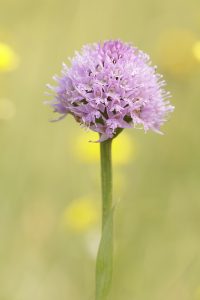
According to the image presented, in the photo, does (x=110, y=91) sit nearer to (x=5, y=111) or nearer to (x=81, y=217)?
(x=5, y=111)

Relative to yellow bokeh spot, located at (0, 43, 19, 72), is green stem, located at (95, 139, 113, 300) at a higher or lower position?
lower

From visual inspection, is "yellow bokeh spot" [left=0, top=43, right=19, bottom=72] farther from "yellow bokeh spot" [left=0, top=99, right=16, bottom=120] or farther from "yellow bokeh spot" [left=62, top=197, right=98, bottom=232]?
"yellow bokeh spot" [left=62, top=197, right=98, bottom=232]

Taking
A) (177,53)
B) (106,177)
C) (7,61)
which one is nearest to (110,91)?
(106,177)

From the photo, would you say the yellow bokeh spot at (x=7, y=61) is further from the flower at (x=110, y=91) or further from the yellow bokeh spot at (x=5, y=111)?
the flower at (x=110, y=91)

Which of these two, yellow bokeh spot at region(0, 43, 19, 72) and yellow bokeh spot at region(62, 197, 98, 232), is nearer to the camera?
yellow bokeh spot at region(62, 197, 98, 232)

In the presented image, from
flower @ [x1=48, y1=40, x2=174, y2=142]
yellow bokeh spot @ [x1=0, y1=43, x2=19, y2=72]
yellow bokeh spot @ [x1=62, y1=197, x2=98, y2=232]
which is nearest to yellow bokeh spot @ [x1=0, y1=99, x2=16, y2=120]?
yellow bokeh spot @ [x1=0, y1=43, x2=19, y2=72]

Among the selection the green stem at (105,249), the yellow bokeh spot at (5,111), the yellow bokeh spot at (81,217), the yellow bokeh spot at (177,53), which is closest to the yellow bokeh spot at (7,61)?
the yellow bokeh spot at (5,111)
